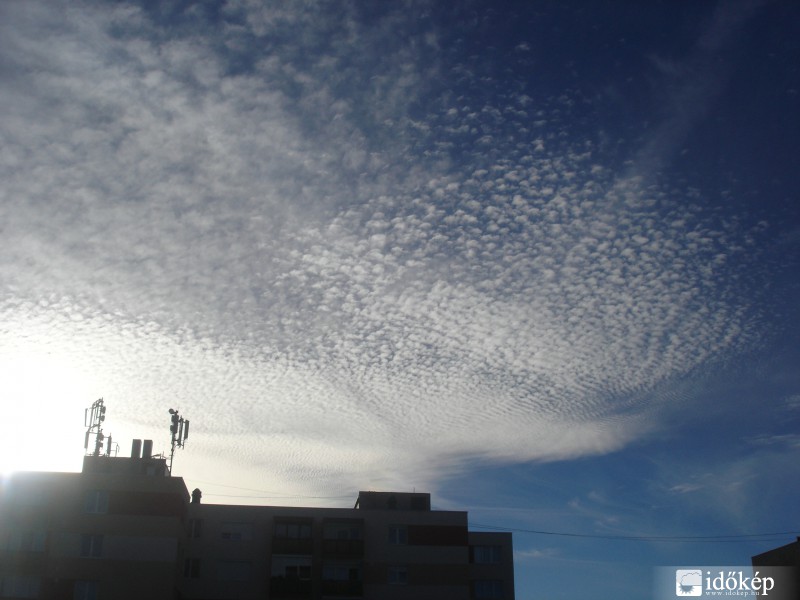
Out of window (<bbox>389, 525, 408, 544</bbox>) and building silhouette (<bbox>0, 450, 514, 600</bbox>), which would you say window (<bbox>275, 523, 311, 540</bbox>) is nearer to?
building silhouette (<bbox>0, 450, 514, 600</bbox>)

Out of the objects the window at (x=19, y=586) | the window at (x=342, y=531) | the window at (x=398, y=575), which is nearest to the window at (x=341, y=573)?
the window at (x=342, y=531)

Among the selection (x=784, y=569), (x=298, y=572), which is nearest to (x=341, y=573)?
(x=298, y=572)

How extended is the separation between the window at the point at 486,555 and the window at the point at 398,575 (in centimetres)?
960

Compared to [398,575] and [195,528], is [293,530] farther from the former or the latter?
[398,575]

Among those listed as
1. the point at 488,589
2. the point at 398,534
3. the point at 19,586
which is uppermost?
the point at 398,534

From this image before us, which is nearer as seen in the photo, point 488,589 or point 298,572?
point 298,572

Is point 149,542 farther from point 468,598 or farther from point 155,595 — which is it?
point 468,598

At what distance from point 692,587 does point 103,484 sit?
1953 inches

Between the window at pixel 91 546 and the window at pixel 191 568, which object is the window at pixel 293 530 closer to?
the window at pixel 191 568

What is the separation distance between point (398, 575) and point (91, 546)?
28679 millimetres

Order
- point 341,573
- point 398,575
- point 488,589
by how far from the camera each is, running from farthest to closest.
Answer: point 488,589
point 398,575
point 341,573

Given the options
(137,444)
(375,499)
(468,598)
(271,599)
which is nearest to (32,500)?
(137,444)

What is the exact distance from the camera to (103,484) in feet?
214

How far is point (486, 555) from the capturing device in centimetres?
8394
